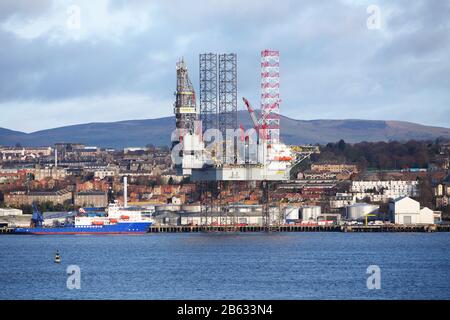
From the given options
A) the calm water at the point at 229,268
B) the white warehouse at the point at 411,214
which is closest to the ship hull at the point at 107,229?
the calm water at the point at 229,268

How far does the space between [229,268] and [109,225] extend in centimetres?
2880

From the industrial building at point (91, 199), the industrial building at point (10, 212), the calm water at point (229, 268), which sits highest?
the industrial building at point (91, 199)

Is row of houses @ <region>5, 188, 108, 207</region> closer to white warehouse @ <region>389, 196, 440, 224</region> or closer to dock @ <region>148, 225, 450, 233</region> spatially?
dock @ <region>148, 225, 450, 233</region>

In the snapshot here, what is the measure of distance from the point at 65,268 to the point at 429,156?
78.3m

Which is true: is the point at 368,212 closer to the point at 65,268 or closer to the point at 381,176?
the point at 381,176

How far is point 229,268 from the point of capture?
3369cm

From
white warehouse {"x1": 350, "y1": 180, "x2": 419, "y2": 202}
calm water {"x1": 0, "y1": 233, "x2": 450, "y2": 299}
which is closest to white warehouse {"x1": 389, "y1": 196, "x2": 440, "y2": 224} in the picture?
calm water {"x1": 0, "y1": 233, "x2": 450, "y2": 299}

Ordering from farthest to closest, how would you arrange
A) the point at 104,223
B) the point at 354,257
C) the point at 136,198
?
the point at 136,198, the point at 104,223, the point at 354,257

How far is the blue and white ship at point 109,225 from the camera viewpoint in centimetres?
6169

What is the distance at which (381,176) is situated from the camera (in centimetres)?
9288

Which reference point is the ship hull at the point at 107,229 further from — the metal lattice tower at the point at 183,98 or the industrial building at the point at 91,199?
the industrial building at the point at 91,199

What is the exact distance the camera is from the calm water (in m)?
26.7

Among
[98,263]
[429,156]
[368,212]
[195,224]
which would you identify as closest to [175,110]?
[195,224]

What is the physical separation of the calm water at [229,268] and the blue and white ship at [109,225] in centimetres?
825
